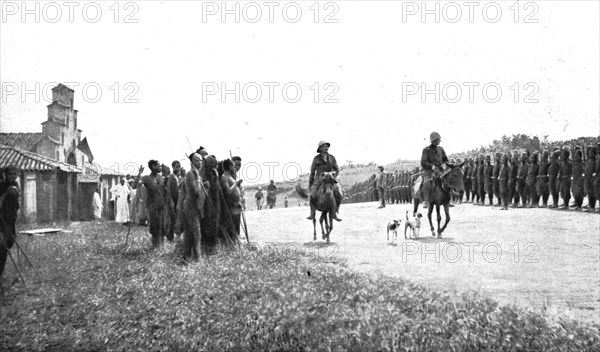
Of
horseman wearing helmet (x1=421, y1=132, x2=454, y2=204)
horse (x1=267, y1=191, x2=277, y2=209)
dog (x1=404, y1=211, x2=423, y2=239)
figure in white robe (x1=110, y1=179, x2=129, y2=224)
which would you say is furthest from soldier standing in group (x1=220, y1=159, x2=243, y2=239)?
horseman wearing helmet (x1=421, y1=132, x2=454, y2=204)

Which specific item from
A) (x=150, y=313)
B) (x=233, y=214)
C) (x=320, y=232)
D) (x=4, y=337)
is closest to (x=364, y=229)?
(x=320, y=232)

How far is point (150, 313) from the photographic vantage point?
6676 millimetres

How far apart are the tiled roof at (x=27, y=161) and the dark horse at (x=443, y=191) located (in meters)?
4.89

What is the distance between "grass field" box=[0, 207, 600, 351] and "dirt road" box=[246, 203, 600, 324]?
0.43m

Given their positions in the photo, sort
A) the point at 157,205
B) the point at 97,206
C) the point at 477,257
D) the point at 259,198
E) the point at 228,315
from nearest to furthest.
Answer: the point at 228,315, the point at 97,206, the point at 477,257, the point at 157,205, the point at 259,198

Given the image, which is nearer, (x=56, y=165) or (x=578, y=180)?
(x=56, y=165)

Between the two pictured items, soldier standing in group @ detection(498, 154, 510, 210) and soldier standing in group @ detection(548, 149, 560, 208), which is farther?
soldier standing in group @ detection(548, 149, 560, 208)

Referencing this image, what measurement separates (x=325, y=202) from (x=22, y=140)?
4.26 metres

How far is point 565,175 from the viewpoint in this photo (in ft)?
52.7

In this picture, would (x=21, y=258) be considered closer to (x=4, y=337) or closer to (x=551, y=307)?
(x=4, y=337)

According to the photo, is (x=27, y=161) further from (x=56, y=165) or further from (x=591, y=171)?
(x=591, y=171)

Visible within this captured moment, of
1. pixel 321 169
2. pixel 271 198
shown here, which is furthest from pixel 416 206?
pixel 271 198

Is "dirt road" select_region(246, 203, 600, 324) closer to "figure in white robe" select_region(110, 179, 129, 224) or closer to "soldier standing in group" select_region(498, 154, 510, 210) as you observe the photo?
"figure in white robe" select_region(110, 179, 129, 224)

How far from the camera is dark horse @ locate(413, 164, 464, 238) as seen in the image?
833cm
